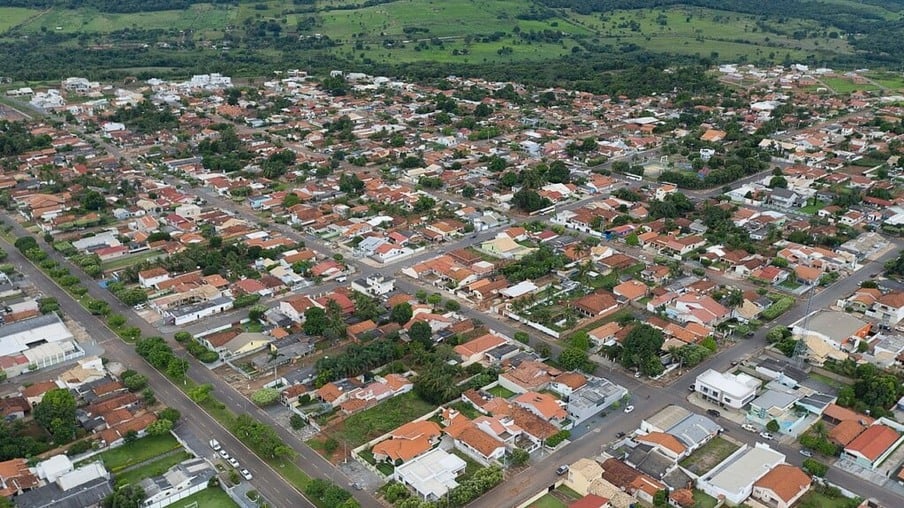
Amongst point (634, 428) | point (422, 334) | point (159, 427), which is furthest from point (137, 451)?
point (634, 428)

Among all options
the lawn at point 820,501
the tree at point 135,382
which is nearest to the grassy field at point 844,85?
the lawn at point 820,501

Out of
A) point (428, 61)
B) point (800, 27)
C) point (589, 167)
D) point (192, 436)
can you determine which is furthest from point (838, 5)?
point (192, 436)

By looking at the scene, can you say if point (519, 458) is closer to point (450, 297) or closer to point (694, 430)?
point (694, 430)

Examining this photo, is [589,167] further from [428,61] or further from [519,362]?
[428,61]

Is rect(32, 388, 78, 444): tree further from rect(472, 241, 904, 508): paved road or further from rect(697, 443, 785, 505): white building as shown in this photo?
rect(697, 443, 785, 505): white building

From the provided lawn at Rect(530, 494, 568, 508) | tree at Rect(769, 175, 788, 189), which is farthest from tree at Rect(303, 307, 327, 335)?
tree at Rect(769, 175, 788, 189)

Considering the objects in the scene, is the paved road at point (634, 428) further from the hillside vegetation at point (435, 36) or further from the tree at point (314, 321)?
the hillside vegetation at point (435, 36)
